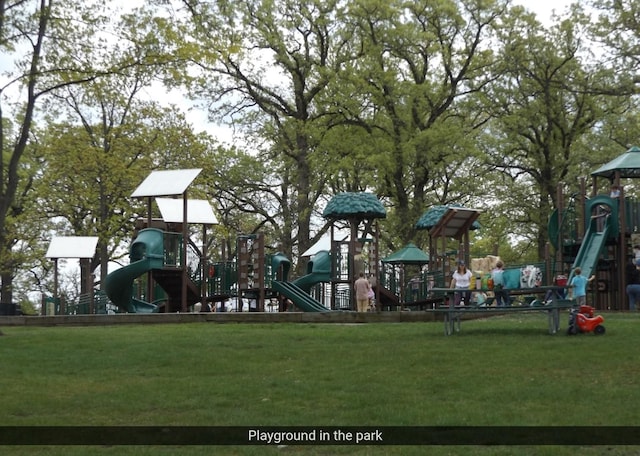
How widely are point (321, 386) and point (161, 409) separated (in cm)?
197

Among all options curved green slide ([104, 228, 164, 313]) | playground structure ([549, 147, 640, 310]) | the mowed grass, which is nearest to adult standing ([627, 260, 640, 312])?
playground structure ([549, 147, 640, 310])

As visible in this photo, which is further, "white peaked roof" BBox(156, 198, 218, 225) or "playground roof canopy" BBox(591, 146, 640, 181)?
"white peaked roof" BBox(156, 198, 218, 225)

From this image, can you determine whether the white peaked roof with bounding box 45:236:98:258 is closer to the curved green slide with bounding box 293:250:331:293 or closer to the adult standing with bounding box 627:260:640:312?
the curved green slide with bounding box 293:250:331:293

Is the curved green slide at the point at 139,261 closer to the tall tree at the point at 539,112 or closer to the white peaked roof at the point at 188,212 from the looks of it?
the white peaked roof at the point at 188,212

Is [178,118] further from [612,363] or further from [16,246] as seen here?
[612,363]

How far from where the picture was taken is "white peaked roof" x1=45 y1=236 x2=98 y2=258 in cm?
3712

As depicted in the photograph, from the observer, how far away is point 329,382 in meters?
10.6

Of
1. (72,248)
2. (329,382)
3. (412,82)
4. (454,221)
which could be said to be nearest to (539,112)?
(412,82)

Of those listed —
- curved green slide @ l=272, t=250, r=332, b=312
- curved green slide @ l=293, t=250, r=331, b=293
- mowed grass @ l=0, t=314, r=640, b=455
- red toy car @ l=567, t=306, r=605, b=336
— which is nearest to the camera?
mowed grass @ l=0, t=314, r=640, b=455

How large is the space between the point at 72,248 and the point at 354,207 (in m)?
14.3

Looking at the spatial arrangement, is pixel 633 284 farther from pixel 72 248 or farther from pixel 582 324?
pixel 72 248
